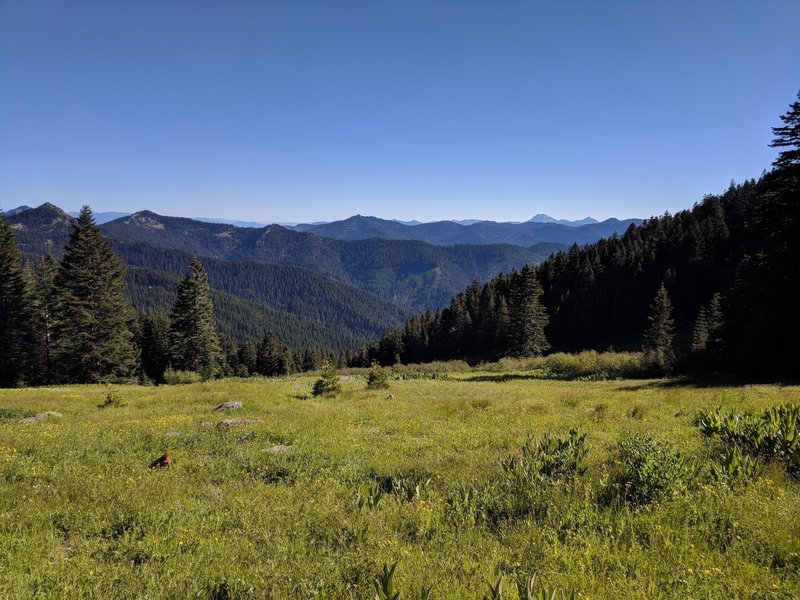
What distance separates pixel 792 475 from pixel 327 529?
287 inches

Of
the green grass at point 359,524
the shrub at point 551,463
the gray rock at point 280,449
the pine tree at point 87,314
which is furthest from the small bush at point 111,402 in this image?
the pine tree at point 87,314

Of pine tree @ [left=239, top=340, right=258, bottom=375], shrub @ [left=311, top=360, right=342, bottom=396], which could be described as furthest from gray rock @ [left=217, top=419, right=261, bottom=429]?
pine tree @ [left=239, top=340, right=258, bottom=375]

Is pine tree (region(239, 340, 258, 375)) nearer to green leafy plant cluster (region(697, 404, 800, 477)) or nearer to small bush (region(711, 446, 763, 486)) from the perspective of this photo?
green leafy plant cluster (region(697, 404, 800, 477))

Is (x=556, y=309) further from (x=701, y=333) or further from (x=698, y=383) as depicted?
(x=698, y=383)

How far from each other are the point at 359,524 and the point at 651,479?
445 cm

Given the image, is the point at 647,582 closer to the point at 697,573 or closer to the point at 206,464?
the point at 697,573

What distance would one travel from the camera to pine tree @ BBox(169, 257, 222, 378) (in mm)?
50938

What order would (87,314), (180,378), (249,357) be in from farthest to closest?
1. (249,357)
2. (180,378)
3. (87,314)

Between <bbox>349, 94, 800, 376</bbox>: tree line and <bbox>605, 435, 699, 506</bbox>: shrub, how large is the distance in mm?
25807

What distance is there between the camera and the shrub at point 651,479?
6242mm

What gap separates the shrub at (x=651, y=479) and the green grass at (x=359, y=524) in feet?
0.50

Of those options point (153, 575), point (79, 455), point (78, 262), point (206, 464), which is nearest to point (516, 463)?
point (153, 575)

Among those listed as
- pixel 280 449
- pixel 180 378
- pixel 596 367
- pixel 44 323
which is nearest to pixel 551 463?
pixel 280 449

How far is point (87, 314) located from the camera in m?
40.9
